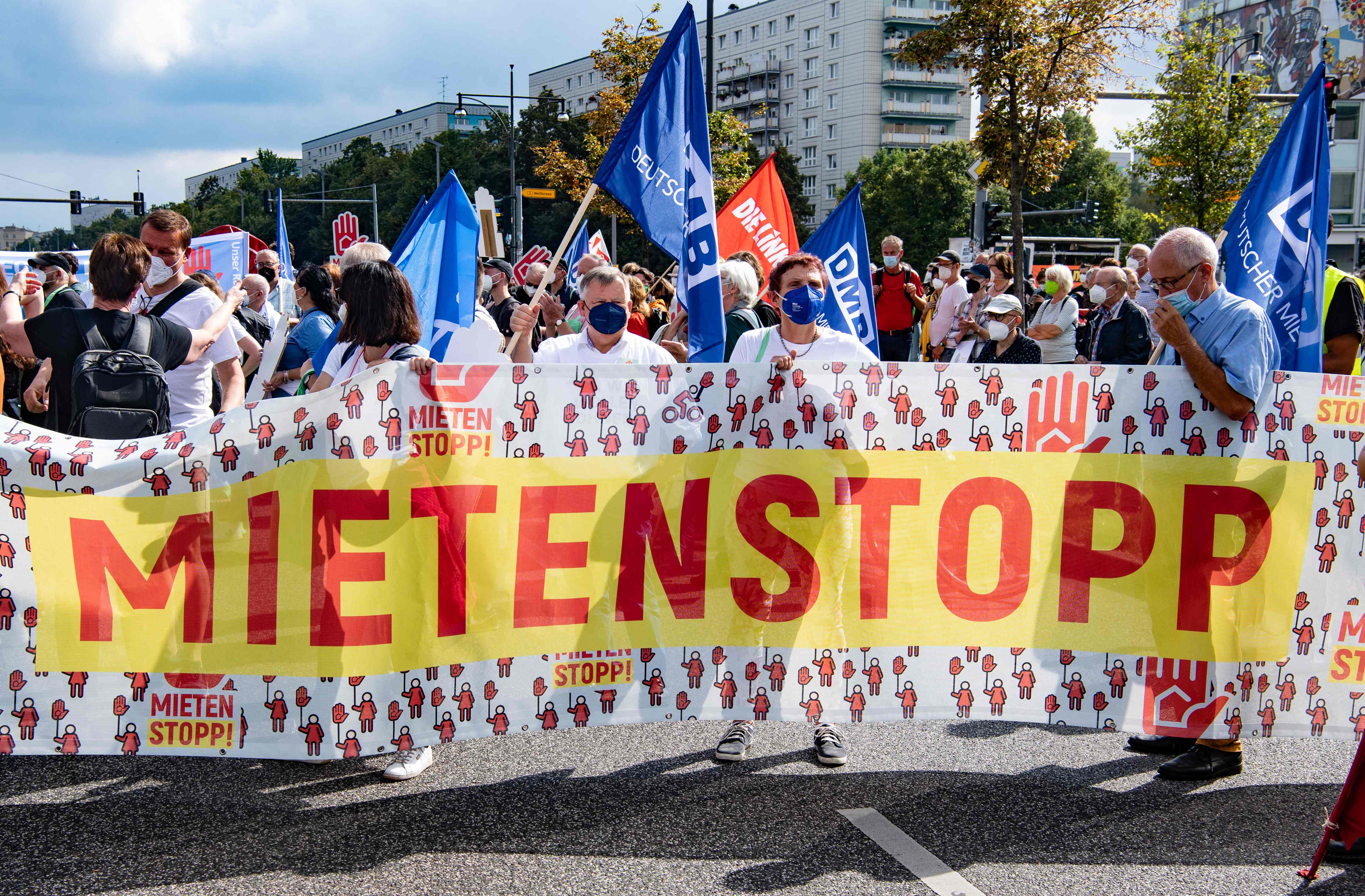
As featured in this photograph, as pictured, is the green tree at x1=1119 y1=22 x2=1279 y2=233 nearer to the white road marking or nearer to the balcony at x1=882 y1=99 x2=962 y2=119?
the white road marking

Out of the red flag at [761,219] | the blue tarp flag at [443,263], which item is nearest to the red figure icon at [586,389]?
the blue tarp flag at [443,263]

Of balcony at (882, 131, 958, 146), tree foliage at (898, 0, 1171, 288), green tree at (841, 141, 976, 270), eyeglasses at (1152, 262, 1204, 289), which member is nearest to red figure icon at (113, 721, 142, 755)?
eyeglasses at (1152, 262, 1204, 289)

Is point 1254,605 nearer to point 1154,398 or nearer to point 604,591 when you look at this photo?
point 1154,398

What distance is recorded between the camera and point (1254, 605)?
13.1 feet

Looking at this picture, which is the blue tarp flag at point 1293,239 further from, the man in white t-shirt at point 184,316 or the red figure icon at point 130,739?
the red figure icon at point 130,739

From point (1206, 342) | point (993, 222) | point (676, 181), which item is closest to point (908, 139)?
point (993, 222)

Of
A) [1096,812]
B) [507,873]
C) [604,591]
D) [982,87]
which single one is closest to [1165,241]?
[1096,812]

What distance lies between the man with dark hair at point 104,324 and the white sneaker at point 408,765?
1803 mm

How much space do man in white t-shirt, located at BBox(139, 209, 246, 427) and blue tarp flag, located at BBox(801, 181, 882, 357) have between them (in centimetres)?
435

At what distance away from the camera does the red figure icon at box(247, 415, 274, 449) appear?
12.3 feet

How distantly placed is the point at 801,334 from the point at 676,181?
1349 mm

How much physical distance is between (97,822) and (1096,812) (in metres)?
3.38

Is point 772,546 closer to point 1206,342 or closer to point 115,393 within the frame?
point 1206,342

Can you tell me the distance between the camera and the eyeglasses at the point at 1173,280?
4.32 metres
